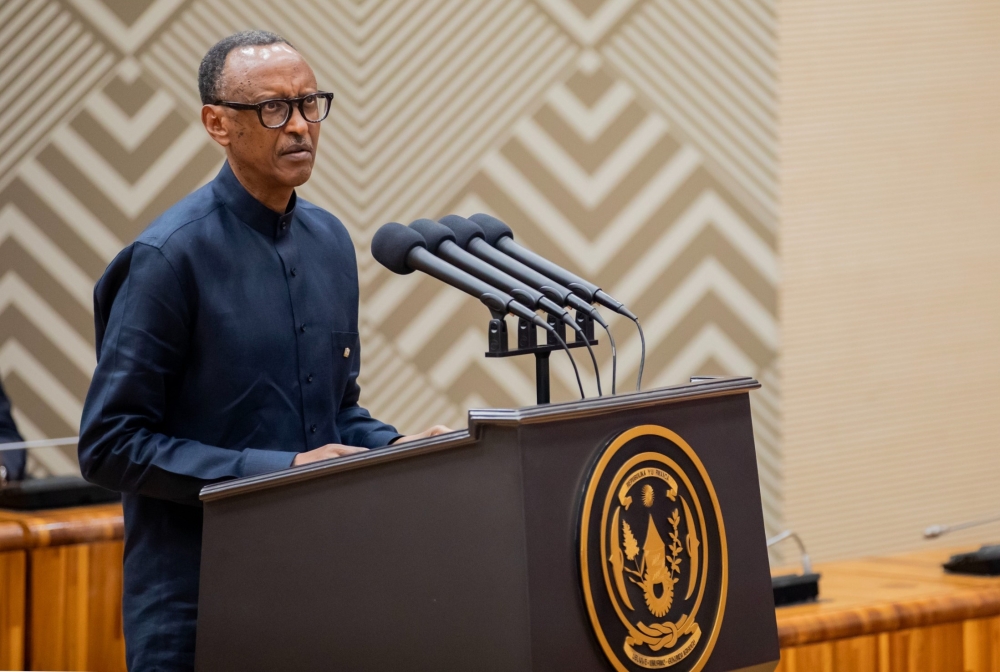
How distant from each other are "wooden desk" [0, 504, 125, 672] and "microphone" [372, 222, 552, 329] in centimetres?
164

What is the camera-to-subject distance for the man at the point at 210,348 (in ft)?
5.28

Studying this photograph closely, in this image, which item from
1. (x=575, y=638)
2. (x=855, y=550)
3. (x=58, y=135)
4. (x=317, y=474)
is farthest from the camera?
(x=855, y=550)

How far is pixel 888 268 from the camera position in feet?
15.1

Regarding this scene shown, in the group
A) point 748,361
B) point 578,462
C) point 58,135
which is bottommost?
point 578,462

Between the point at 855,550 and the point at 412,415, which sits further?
the point at 855,550

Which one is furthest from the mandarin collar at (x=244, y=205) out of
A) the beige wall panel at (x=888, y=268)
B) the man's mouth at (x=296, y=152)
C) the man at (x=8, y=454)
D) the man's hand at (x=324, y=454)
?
the beige wall panel at (x=888, y=268)

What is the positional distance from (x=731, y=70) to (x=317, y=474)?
330 cm

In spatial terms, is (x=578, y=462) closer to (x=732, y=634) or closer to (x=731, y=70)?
(x=732, y=634)

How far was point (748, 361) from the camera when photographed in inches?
174

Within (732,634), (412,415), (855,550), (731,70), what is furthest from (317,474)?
(855,550)

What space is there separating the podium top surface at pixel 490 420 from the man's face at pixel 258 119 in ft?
1.52

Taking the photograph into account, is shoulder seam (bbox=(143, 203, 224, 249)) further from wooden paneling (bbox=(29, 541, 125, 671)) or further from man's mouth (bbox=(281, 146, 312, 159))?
wooden paneling (bbox=(29, 541, 125, 671))

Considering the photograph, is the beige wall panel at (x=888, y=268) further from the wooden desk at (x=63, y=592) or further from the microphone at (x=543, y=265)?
the microphone at (x=543, y=265)

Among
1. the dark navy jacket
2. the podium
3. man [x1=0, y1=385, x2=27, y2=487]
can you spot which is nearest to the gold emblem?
the podium
